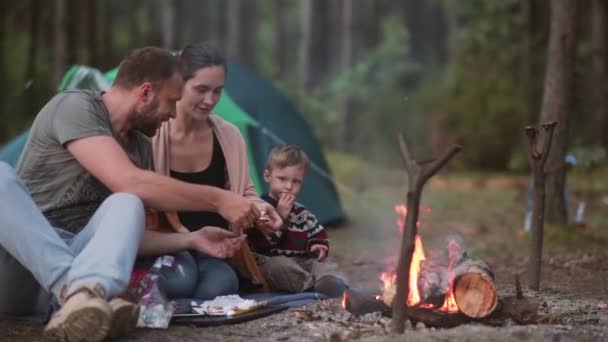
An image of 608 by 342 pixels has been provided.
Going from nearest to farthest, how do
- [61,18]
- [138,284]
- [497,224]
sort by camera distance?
[138,284]
[497,224]
[61,18]

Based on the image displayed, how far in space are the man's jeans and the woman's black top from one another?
3.52 feet

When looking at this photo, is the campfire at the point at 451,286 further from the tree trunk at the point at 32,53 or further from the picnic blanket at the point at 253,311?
the tree trunk at the point at 32,53

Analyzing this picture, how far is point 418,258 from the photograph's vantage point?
4398 millimetres

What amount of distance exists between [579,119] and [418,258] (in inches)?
460

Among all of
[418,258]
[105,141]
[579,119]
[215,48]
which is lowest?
[418,258]

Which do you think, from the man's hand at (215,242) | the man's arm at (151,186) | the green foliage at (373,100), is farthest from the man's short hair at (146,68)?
the green foliage at (373,100)

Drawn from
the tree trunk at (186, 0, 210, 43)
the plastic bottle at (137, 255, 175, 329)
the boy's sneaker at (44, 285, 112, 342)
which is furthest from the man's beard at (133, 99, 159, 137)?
the tree trunk at (186, 0, 210, 43)

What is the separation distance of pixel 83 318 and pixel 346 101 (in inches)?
717

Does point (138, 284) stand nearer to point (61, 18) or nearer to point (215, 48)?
point (215, 48)

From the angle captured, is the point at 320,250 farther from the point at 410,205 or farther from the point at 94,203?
the point at 410,205

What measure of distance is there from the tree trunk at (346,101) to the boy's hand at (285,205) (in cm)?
1529

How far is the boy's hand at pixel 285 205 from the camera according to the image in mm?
5207

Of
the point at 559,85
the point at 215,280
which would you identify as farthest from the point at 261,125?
the point at 215,280

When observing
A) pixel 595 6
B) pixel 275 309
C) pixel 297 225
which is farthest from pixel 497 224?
pixel 595 6
